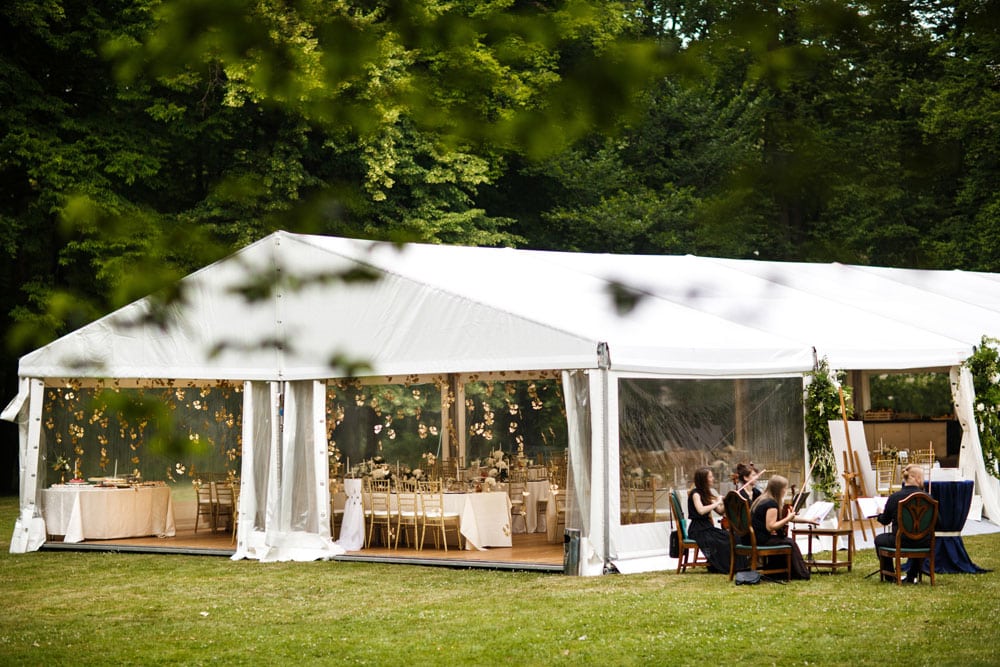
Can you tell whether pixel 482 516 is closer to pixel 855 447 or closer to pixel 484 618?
pixel 855 447

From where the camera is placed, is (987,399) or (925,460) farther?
(925,460)

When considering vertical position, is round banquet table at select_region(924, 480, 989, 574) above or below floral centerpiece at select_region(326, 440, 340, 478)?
below

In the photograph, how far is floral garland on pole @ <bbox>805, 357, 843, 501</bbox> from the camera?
513 inches

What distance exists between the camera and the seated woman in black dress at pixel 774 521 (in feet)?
34.0

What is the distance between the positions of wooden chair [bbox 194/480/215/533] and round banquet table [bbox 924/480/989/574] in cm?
856

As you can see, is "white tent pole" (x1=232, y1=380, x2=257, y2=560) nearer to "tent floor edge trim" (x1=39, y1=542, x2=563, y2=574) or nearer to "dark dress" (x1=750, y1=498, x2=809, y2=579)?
"tent floor edge trim" (x1=39, y1=542, x2=563, y2=574)

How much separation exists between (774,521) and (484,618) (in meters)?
2.66

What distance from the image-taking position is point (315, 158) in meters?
7.95

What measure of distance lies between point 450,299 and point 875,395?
20.0 meters

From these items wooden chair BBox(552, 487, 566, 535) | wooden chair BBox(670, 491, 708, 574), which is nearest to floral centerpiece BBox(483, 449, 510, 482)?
wooden chair BBox(552, 487, 566, 535)

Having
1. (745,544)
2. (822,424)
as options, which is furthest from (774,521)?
(822,424)

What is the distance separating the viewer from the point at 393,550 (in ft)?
44.4

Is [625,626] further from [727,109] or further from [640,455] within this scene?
[727,109]

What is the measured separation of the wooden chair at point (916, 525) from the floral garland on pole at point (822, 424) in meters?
2.82
